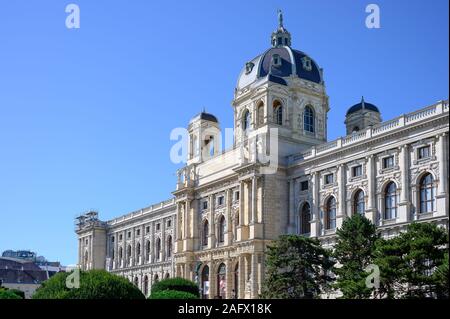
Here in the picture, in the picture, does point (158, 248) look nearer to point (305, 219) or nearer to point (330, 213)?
point (305, 219)

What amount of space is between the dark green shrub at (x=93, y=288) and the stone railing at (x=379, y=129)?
24283 millimetres

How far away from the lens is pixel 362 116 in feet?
257

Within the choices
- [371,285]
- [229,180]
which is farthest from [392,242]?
[229,180]

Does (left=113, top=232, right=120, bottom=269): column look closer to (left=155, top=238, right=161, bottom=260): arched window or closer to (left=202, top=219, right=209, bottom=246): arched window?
(left=155, top=238, right=161, bottom=260): arched window

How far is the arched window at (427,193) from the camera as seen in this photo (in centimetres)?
5149

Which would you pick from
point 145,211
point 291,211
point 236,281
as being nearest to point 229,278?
point 236,281

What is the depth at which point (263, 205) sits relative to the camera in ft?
218

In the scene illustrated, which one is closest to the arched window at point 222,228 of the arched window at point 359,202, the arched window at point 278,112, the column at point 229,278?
the column at point 229,278

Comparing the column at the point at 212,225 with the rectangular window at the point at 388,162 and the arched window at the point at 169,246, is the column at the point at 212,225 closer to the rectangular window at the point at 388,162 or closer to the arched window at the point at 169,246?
the arched window at the point at 169,246

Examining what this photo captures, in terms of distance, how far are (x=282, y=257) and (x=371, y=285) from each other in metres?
11.0

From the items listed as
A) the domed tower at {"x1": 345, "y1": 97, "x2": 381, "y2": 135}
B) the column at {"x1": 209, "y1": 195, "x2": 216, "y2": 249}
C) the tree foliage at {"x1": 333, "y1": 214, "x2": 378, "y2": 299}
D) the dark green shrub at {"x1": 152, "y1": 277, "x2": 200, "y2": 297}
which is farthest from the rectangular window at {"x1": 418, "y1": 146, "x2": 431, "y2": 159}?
the column at {"x1": 209, "y1": 195, "x2": 216, "y2": 249}

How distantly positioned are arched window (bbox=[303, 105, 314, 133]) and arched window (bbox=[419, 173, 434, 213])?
905 inches

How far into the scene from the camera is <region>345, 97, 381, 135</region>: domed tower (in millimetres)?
78000
